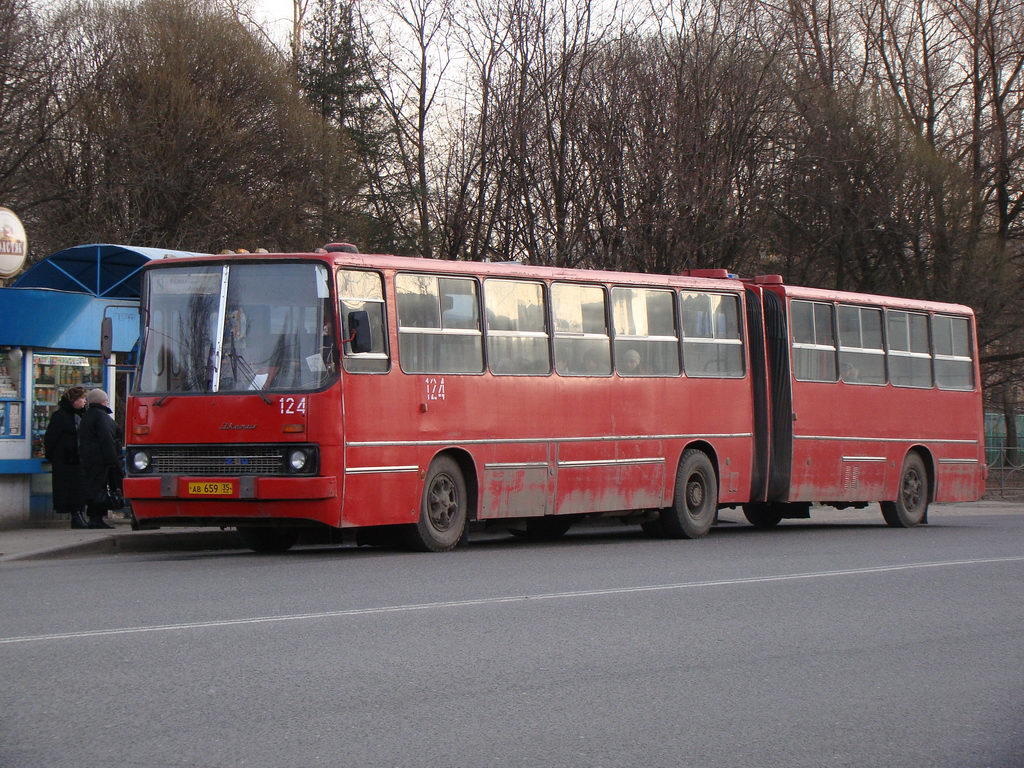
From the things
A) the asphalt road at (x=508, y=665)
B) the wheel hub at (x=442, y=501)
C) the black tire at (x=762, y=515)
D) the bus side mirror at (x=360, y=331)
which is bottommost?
the asphalt road at (x=508, y=665)

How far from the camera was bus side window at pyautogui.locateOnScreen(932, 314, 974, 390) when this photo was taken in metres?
23.4

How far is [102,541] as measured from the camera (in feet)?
53.3

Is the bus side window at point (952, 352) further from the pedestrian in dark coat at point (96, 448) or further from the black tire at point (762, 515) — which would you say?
the pedestrian in dark coat at point (96, 448)

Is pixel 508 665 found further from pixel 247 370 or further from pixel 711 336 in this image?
pixel 711 336

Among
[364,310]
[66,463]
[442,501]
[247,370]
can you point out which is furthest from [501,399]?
[66,463]

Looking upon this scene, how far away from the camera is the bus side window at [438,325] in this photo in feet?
50.2

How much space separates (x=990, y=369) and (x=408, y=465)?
26.9 m

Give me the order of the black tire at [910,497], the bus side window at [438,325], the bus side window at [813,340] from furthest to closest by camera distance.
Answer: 1. the black tire at [910,497]
2. the bus side window at [813,340]
3. the bus side window at [438,325]

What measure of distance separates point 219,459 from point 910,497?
472 inches

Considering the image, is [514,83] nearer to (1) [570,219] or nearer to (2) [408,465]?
(1) [570,219]

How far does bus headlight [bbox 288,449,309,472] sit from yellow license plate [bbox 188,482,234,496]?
0.61 m

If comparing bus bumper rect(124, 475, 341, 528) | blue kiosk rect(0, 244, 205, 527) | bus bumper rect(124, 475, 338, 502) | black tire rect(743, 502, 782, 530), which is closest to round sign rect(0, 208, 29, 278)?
blue kiosk rect(0, 244, 205, 527)

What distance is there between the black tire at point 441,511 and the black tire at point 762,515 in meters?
7.74

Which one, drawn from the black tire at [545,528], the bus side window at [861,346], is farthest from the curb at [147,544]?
the bus side window at [861,346]
